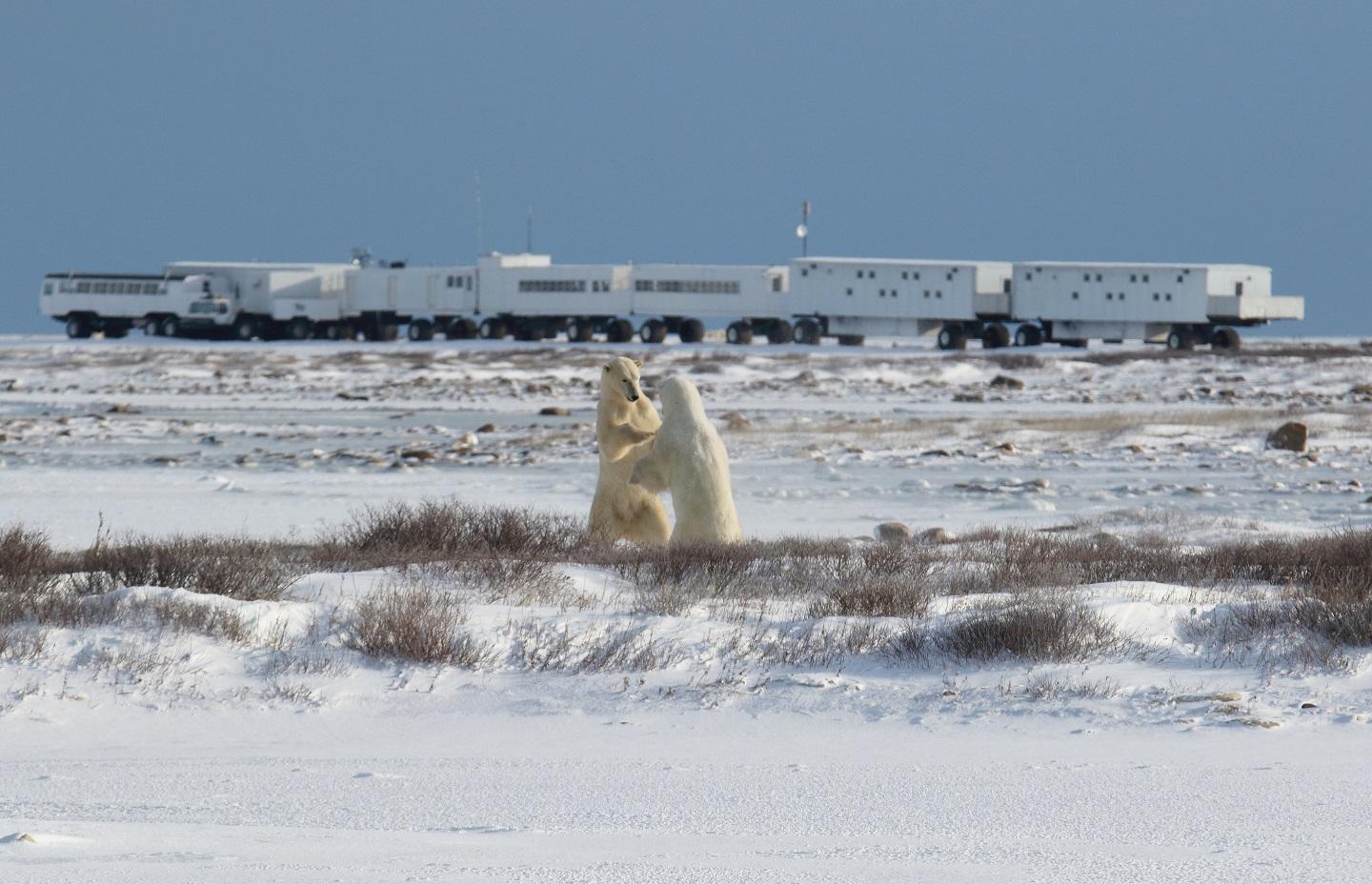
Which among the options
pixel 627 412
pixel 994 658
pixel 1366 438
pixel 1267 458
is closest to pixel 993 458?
pixel 1267 458

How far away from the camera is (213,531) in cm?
1694

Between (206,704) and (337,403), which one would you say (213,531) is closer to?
(206,704)

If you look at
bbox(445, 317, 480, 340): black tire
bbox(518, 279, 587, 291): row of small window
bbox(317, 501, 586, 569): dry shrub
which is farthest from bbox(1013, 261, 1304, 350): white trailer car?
bbox(317, 501, 586, 569): dry shrub

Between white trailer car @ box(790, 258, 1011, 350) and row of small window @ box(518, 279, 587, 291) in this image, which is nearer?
white trailer car @ box(790, 258, 1011, 350)

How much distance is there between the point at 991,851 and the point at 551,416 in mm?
29200

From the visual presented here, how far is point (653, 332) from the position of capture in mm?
76000

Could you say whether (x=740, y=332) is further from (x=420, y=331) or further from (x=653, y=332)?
(x=420, y=331)

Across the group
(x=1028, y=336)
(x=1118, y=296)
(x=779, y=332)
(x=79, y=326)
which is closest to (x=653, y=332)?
(x=779, y=332)

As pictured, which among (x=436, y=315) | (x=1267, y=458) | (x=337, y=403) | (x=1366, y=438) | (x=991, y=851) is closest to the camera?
(x=991, y=851)

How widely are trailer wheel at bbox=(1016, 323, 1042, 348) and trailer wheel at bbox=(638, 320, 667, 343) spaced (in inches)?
547

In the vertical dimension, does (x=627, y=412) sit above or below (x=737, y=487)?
above

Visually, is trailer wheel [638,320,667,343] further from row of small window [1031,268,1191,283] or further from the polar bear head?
the polar bear head

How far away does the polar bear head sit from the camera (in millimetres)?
13297

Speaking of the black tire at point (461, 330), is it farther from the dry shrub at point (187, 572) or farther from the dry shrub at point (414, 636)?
the dry shrub at point (414, 636)
